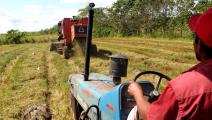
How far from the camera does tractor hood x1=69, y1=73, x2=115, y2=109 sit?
4.55 meters

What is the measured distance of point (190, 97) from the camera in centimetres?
221

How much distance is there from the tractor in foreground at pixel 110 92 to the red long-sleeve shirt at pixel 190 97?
21.7 inches

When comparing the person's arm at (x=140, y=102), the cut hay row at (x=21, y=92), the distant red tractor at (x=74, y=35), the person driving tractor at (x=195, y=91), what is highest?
the person driving tractor at (x=195, y=91)

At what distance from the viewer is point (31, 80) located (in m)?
11.8

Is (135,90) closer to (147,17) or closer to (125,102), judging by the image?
(125,102)

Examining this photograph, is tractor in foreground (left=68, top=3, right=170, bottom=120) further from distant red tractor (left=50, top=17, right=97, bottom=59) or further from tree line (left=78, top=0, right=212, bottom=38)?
tree line (left=78, top=0, right=212, bottom=38)

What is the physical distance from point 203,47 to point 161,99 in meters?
0.36

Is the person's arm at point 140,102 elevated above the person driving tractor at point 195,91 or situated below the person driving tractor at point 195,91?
below

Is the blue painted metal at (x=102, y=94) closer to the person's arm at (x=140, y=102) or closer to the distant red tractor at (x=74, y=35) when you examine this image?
the person's arm at (x=140, y=102)

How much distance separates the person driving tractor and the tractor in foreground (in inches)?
21.3

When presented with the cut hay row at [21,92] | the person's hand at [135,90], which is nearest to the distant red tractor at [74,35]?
the cut hay row at [21,92]

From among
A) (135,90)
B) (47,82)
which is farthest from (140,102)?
(47,82)

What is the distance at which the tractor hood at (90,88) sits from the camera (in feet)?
14.9

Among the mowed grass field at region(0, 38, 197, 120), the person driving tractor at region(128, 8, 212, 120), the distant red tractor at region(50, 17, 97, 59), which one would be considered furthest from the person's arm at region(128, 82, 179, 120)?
the distant red tractor at region(50, 17, 97, 59)
